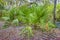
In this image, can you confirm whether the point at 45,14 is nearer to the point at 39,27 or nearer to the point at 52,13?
the point at 39,27

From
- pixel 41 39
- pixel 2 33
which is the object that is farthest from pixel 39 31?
pixel 2 33

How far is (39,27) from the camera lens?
8.95 meters

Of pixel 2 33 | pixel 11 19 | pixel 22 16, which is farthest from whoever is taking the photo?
pixel 11 19

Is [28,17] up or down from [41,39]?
up

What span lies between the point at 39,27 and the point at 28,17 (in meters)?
0.80

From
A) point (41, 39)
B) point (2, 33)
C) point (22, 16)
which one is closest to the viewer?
point (41, 39)

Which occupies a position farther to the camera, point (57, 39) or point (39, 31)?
point (39, 31)

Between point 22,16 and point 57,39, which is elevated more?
point 22,16

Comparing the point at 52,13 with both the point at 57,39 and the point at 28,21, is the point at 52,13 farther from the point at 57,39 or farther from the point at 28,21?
the point at 57,39

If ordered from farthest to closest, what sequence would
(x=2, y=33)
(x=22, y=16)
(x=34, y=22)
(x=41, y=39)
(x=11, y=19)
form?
(x=11, y=19) < (x=22, y=16) < (x=34, y=22) < (x=2, y=33) < (x=41, y=39)

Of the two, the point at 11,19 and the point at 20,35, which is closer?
the point at 20,35

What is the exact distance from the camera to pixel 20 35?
796cm

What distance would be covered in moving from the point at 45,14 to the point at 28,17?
2.88 feet

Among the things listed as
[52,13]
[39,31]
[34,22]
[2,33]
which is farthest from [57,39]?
[52,13]
